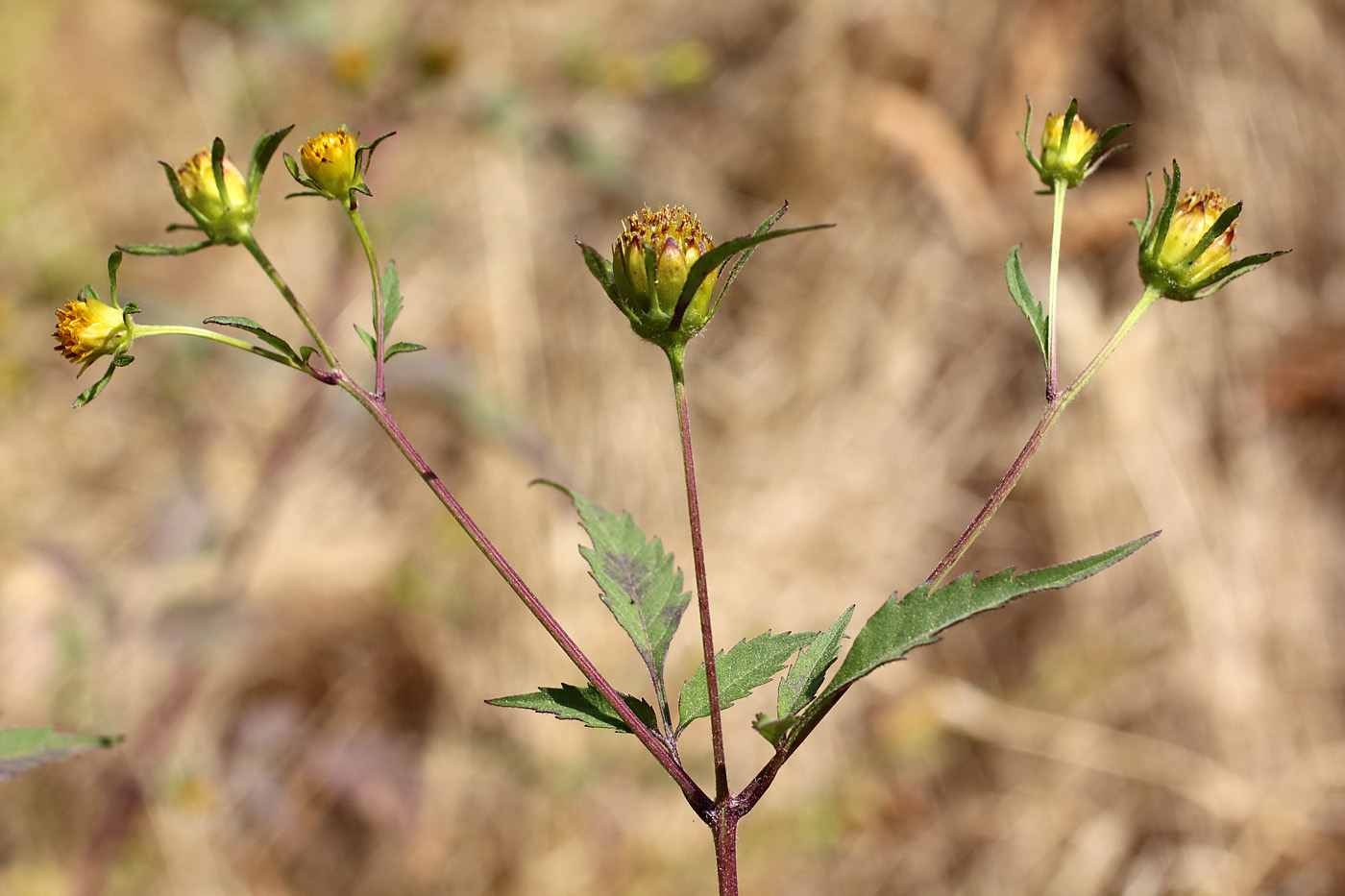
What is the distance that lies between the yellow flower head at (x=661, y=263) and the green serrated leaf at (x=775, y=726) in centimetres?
36

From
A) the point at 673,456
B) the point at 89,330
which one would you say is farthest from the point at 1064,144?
the point at 673,456

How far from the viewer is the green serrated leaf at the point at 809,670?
2.88 feet

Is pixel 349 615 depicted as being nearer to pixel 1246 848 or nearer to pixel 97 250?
pixel 97 250

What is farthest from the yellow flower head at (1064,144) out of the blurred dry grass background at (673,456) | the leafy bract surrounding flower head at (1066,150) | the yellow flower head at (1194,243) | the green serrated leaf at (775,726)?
the blurred dry grass background at (673,456)

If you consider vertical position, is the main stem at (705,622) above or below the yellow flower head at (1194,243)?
below

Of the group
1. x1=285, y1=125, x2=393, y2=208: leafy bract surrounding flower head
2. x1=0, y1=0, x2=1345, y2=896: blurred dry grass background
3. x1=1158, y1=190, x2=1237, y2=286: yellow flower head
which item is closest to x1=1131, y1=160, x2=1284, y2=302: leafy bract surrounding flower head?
x1=1158, y1=190, x2=1237, y2=286: yellow flower head

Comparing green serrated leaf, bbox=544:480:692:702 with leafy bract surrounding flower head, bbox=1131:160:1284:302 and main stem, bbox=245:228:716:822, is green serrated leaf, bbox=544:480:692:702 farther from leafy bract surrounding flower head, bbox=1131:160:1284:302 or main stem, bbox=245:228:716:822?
leafy bract surrounding flower head, bbox=1131:160:1284:302

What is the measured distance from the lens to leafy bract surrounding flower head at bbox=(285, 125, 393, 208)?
94cm

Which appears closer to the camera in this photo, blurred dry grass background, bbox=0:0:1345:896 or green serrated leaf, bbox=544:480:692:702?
green serrated leaf, bbox=544:480:692:702

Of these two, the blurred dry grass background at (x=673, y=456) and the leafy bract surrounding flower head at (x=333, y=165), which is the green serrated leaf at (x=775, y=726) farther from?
the blurred dry grass background at (x=673, y=456)

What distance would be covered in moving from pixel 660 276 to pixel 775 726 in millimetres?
404

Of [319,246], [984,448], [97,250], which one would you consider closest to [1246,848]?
[984,448]

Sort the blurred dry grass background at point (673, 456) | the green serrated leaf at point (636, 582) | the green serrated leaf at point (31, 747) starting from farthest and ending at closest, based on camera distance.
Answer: the blurred dry grass background at point (673, 456), the green serrated leaf at point (636, 582), the green serrated leaf at point (31, 747)

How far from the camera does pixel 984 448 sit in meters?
3.66
